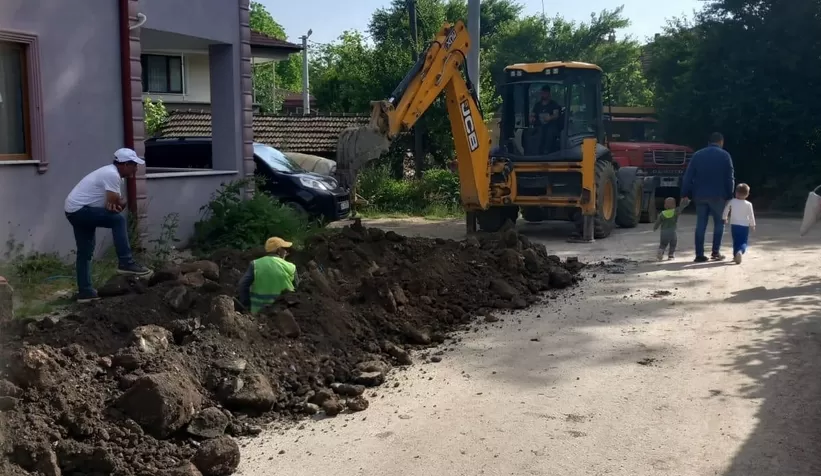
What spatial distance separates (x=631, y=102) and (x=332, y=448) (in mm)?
42786

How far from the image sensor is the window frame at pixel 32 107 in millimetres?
10469

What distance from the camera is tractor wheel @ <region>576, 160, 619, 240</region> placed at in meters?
15.0

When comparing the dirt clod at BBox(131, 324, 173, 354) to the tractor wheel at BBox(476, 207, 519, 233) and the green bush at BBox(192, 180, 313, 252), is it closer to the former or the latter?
the green bush at BBox(192, 180, 313, 252)

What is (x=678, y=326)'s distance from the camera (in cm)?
833

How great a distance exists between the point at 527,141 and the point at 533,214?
164cm

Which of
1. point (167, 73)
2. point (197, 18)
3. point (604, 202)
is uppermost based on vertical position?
point (167, 73)

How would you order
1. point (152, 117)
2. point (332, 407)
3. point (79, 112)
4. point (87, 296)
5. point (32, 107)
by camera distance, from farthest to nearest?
point (152, 117), point (79, 112), point (32, 107), point (87, 296), point (332, 407)

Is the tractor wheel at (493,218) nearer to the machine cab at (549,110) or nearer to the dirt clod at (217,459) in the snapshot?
the machine cab at (549,110)

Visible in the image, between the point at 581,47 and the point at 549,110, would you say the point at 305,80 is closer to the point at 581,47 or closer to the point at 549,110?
the point at 581,47

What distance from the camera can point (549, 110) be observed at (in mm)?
15227

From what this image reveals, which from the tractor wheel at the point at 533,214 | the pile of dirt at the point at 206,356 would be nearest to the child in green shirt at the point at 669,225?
the pile of dirt at the point at 206,356

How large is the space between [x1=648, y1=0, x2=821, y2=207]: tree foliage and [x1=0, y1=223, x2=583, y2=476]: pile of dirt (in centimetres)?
1440

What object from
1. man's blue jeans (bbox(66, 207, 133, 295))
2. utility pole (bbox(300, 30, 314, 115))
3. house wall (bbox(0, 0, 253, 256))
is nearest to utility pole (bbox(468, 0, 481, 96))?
house wall (bbox(0, 0, 253, 256))

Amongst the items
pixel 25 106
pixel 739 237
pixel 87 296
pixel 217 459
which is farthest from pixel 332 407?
pixel 739 237
